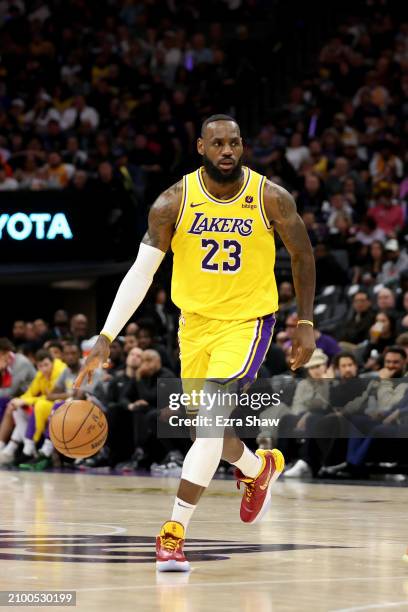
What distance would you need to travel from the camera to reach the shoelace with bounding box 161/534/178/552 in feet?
21.7

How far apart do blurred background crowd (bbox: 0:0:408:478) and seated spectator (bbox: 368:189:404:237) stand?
0.02 meters

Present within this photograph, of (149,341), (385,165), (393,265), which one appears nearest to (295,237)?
(149,341)

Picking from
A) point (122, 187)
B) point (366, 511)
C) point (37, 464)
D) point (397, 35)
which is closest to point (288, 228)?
point (366, 511)

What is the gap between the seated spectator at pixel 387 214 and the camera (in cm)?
1869

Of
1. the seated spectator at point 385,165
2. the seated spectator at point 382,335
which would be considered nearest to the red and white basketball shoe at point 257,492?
the seated spectator at point 382,335

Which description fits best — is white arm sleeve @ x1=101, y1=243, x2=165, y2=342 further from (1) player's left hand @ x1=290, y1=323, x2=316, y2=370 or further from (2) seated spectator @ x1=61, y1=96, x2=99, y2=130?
(2) seated spectator @ x1=61, y1=96, x2=99, y2=130

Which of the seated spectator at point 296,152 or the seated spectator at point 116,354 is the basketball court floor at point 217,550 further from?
the seated spectator at point 296,152

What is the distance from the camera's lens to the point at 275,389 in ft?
47.0

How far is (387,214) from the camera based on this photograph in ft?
61.6

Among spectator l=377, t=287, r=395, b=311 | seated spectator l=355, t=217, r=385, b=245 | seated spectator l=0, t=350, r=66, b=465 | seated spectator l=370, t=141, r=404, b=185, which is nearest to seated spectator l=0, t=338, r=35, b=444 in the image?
seated spectator l=0, t=350, r=66, b=465

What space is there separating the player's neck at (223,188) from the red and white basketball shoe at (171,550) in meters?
1.76

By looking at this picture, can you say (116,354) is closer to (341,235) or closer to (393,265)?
(341,235)

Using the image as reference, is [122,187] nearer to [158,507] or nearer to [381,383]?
[381,383]

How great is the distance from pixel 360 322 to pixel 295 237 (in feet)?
29.5
